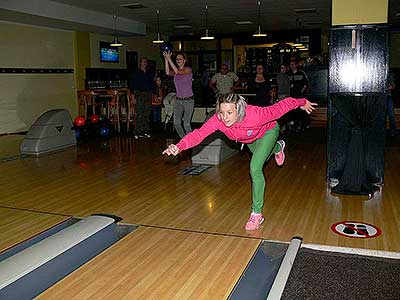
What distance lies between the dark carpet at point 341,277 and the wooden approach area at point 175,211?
0.22m

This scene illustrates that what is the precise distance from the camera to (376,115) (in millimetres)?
3756

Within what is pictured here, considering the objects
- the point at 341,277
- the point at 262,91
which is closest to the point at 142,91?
the point at 262,91

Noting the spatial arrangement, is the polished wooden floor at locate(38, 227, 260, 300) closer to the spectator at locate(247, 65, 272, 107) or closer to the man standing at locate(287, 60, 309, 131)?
the spectator at locate(247, 65, 272, 107)

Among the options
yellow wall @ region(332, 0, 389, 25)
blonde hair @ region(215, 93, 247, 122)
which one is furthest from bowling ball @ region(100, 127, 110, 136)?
blonde hair @ region(215, 93, 247, 122)

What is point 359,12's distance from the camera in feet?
12.9

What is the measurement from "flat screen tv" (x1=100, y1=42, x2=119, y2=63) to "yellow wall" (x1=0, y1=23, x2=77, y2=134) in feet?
3.26

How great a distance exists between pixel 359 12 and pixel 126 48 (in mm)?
8759

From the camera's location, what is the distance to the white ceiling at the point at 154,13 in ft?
25.0

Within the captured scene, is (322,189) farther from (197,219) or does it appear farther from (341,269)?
(341,269)

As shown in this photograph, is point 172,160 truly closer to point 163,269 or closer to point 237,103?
point 237,103

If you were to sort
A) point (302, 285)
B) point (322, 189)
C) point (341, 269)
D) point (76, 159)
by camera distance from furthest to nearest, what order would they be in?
point (76, 159) → point (322, 189) → point (341, 269) → point (302, 285)

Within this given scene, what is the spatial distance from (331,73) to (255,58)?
10186 millimetres

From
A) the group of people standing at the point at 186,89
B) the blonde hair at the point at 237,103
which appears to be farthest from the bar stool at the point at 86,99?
the blonde hair at the point at 237,103

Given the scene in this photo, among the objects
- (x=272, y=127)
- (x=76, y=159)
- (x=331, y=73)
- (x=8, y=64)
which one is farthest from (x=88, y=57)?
(x=272, y=127)
